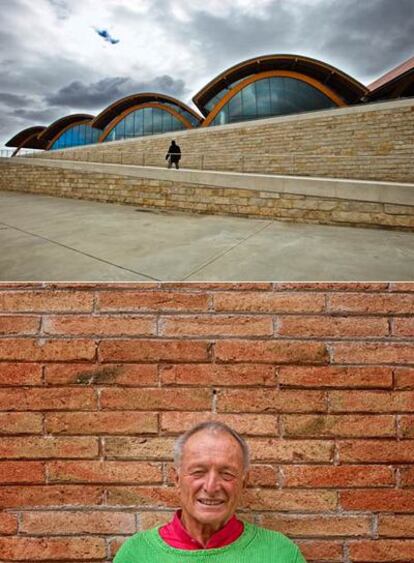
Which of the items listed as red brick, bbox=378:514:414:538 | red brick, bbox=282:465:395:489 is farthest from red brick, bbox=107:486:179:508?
Result: red brick, bbox=378:514:414:538

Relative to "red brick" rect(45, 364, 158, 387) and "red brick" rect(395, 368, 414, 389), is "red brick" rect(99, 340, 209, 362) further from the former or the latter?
"red brick" rect(395, 368, 414, 389)

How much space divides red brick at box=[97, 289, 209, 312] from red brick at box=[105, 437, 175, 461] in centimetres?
63

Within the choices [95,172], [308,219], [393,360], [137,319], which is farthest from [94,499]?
[95,172]

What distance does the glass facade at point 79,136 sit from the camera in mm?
36031

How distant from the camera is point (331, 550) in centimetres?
151

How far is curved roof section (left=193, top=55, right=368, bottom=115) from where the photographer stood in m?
22.9

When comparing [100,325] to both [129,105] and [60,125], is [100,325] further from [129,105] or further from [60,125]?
[60,125]

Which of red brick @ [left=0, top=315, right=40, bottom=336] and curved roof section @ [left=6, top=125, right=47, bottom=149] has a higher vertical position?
curved roof section @ [left=6, top=125, right=47, bottom=149]

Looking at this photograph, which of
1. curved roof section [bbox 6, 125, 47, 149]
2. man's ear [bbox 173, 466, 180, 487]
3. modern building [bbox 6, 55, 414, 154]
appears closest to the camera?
man's ear [bbox 173, 466, 180, 487]

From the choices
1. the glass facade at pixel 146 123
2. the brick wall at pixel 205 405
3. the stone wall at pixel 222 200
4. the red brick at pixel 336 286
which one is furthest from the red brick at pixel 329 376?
the glass facade at pixel 146 123

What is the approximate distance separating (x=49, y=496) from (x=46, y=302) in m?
0.95

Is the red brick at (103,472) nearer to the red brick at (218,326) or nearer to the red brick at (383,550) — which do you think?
the red brick at (218,326)

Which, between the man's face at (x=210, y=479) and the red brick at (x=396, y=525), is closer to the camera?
the man's face at (x=210, y=479)

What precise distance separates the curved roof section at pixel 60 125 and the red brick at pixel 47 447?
4161 centimetres
